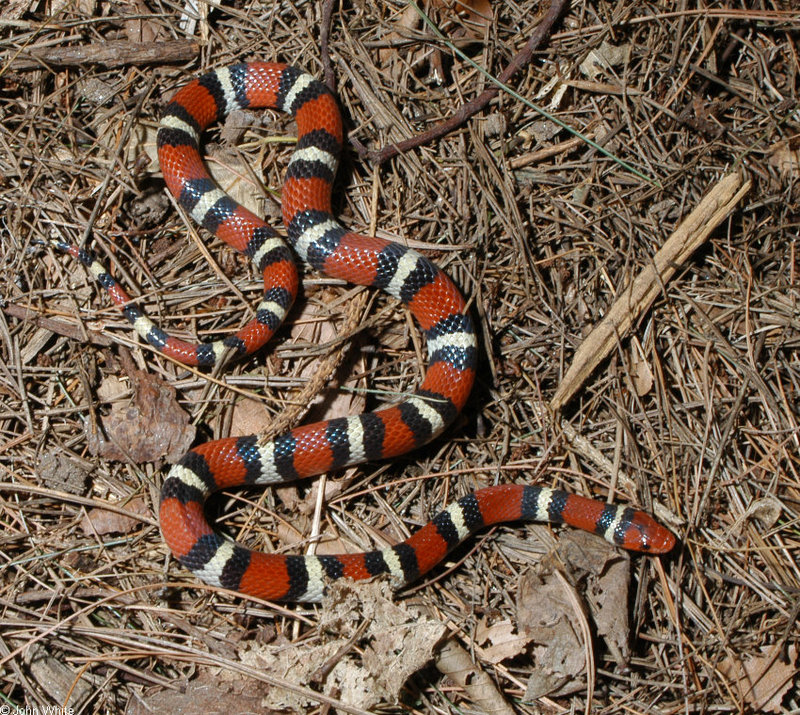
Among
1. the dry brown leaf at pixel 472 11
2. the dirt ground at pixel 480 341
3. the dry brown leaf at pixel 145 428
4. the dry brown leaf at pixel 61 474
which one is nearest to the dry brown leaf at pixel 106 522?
the dirt ground at pixel 480 341

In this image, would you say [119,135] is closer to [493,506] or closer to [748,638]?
[493,506]

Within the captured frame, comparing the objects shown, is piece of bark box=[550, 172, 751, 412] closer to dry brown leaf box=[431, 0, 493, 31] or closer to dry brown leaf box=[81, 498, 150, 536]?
dry brown leaf box=[431, 0, 493, 31]

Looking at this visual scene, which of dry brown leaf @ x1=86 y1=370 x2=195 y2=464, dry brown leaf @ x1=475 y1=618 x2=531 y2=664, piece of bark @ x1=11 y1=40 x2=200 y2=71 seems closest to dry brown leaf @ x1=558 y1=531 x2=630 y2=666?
dry brown leaf @ x1=475 y1=618 x2=531 y2=664

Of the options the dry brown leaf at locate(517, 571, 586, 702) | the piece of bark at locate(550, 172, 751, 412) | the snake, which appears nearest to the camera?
the dry brown leaf at locate(517, 571, 586, 702)

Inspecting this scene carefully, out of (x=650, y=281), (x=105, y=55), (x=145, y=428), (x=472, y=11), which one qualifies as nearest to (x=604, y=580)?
(x=650, y=281)

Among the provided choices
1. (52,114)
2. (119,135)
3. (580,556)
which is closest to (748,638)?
(580,556)

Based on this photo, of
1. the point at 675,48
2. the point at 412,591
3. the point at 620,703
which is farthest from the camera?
the point at 675,48
